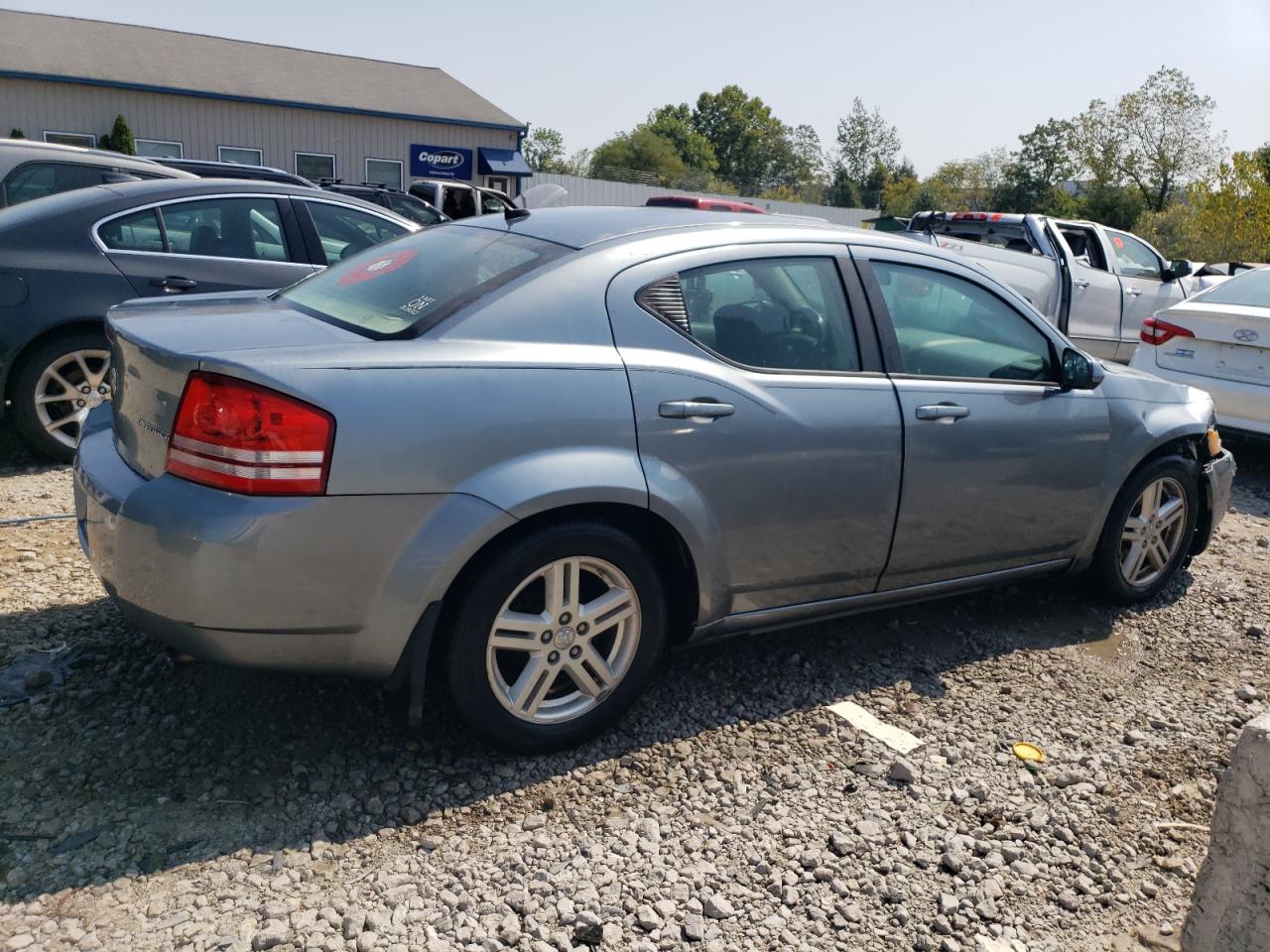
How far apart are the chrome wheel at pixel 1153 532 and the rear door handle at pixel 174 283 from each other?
5059mm

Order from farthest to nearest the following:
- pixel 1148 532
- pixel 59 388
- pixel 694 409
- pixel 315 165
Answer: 1. pixel 315 165
2. pixel 59 388
3. pixel 1148 532
4. pixel 694 409

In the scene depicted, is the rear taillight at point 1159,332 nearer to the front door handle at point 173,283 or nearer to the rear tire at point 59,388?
the front door handle at point 173,283

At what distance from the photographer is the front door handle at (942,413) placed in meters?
3.72

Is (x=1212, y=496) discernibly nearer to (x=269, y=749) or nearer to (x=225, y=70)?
(x=269, y=749)

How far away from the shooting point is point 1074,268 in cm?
1088

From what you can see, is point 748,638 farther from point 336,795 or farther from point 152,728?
point 152,728

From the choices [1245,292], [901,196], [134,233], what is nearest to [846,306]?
[134,233]

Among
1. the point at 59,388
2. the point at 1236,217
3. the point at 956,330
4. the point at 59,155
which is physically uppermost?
the point at 1236,217

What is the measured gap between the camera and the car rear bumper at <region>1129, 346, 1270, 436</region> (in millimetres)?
7074

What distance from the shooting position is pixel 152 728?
3.18 meters

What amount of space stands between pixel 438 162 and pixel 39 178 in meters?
26.0

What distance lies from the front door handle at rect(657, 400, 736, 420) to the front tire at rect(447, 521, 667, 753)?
388mm

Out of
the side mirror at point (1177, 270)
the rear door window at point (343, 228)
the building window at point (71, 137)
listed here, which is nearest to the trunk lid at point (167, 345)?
the rear door window at point (343, 228)

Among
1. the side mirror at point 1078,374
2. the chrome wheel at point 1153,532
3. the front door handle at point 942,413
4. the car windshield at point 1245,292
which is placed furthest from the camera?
the car windshield at point 1245,292
